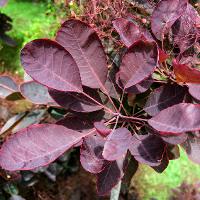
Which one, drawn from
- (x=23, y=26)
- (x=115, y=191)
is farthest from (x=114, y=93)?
(x=23, y=26)

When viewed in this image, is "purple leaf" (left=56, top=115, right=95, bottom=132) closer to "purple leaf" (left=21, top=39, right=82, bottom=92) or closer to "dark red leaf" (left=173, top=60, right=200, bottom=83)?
"purple leaf" (left=21, top=39, right=82, bottom=92)

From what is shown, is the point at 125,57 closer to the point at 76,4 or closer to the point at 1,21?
the point at 76,4

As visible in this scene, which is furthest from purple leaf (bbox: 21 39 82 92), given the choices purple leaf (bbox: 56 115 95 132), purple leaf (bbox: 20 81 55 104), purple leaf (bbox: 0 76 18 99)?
purple leaf (bbox: 0 76 18 99)

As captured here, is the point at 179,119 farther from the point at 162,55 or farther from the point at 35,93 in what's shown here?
the point at 35,93

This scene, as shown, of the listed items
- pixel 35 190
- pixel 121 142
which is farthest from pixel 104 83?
pixel 35 190

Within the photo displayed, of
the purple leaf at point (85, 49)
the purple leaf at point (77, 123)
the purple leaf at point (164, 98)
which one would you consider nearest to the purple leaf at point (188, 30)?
the purple leaf at point (164, 98)

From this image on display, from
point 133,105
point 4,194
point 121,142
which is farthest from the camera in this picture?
point 4,194
